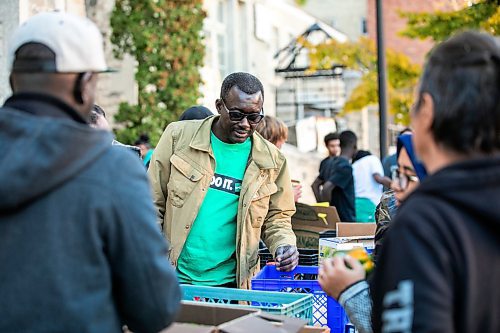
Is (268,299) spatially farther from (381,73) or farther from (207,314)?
(381,73)

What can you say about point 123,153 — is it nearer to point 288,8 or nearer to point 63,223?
point 63,223

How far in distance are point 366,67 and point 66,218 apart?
17.3 metres

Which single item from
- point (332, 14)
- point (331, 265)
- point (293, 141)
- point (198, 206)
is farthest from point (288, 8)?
point (331, 265)

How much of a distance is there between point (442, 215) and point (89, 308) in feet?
3.46

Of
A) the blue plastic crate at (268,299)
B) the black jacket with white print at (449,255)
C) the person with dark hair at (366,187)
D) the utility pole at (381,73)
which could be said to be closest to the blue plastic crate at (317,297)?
the blue plastic crate at (268,299)

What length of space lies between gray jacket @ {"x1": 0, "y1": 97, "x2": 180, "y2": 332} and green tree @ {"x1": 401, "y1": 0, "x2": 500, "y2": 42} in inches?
432

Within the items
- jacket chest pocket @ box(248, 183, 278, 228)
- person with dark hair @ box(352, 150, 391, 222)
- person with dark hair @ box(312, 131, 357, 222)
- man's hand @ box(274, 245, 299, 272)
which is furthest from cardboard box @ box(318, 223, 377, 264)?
person with dark hair @ box(352, 150, 391, 222)

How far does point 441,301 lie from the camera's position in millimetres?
2258

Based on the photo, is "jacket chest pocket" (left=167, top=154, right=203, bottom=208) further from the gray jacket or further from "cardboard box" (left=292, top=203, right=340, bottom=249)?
the gray jacket

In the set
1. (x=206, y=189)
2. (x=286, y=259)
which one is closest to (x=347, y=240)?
(x=286, y=259)

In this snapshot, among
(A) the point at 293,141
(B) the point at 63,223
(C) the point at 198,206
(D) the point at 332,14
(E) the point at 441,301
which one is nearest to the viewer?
(E) the point at 441,301

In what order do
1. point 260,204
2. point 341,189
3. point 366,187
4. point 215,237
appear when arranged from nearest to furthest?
point 215,237 < point 260,204 < point 341,189 < point 366,187

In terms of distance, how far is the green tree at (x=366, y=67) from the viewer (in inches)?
736

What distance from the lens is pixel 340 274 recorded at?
297cm
